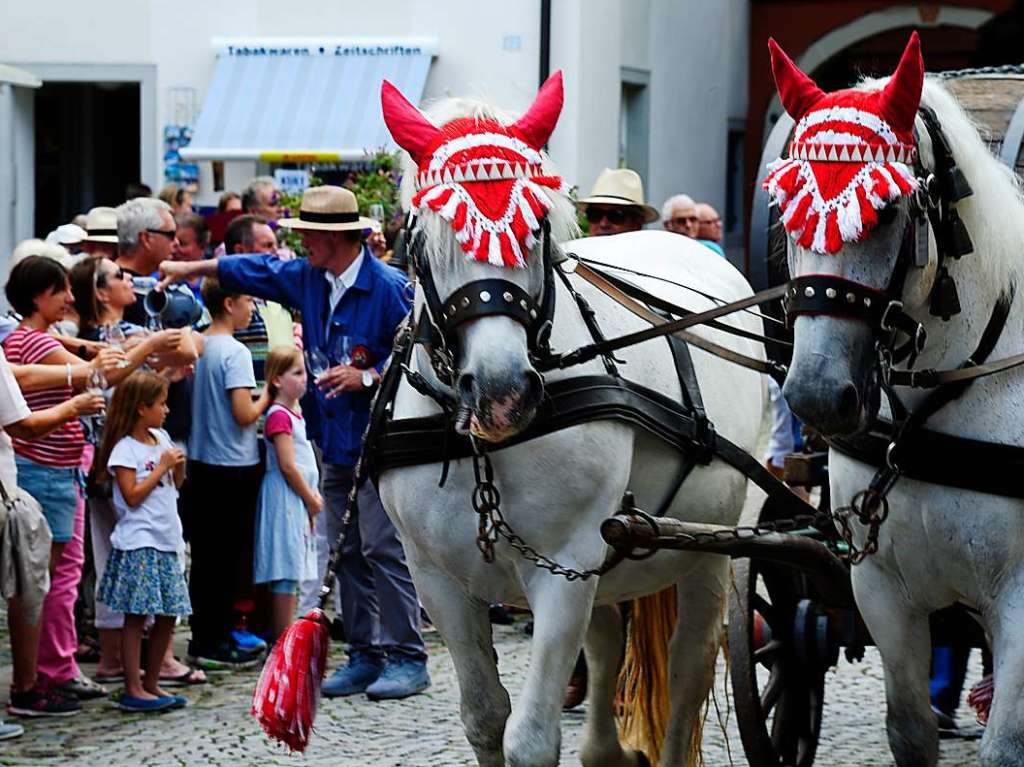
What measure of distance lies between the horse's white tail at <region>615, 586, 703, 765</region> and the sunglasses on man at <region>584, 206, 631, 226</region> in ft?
8.83

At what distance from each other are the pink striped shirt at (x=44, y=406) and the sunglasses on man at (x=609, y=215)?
2.50 metres

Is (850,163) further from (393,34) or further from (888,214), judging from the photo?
(393,34)

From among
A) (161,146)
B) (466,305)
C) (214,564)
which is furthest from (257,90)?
(466,305)

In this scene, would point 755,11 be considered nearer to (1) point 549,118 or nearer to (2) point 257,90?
(2) point 257,90

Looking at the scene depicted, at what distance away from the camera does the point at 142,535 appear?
710 centimetres

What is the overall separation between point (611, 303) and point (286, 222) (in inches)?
90.6

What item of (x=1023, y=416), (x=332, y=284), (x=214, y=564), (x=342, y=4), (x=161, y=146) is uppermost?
(x=342, y=4)

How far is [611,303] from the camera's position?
5.08 metres

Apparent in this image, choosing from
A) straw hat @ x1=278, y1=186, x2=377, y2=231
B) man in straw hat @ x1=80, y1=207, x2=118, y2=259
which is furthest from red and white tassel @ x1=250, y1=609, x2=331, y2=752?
man in straw hat @ x1=80, y1=207, x2=118, y2=259

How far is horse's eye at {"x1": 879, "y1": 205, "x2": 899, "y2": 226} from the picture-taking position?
12.7 ft

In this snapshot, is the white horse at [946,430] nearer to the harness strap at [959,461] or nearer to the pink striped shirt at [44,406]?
the harness strap at [959,461]

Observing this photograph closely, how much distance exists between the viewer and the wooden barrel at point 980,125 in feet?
16.2

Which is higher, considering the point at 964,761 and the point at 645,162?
the point at 645,162

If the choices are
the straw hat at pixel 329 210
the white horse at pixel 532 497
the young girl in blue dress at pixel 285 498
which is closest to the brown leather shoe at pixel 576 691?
the young girl in blue dress at pixel 285 498
